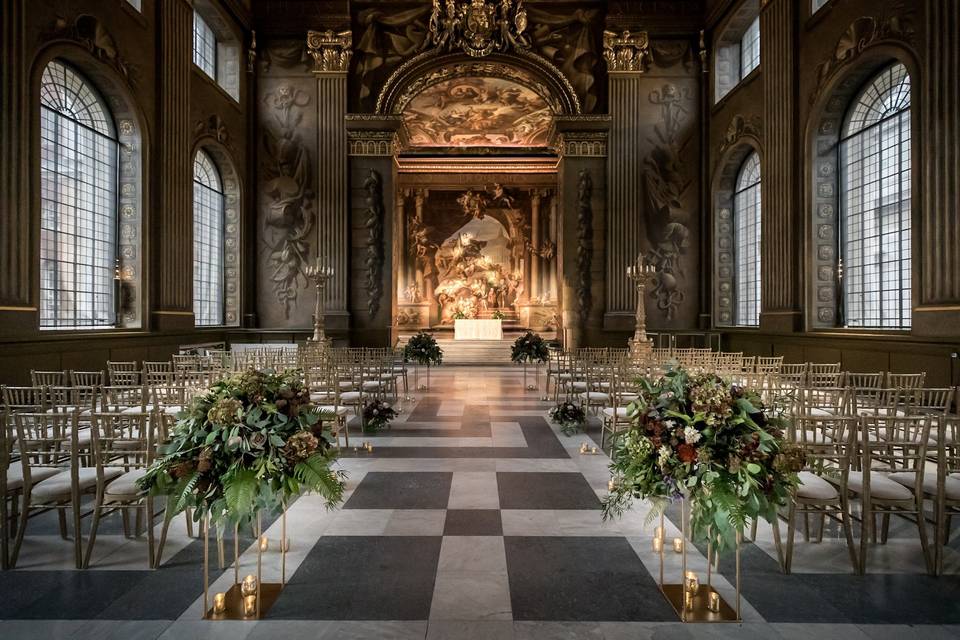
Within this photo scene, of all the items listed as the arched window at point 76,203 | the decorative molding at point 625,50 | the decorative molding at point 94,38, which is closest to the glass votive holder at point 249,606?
the arched window at point 76,203

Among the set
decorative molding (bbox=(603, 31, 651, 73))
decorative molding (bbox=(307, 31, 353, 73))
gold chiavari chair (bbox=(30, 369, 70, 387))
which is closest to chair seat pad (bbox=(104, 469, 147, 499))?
gold chiavari chair (bbox=(30, 369, 70, 387))

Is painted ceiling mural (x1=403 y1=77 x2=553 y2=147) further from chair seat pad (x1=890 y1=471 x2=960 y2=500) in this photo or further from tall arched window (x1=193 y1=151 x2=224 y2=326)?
chair seat pad (x1=890 y1=471 x2=960 y2=500)

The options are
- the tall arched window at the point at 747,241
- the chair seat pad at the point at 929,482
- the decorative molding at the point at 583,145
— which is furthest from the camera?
the decorative molding at the point at 583,145

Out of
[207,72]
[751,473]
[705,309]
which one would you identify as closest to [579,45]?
[705,309]

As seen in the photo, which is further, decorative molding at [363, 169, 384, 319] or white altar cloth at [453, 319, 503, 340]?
white altar cloth at [453, 319, 503, 340]

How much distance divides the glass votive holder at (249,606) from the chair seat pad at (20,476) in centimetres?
Answer: 219

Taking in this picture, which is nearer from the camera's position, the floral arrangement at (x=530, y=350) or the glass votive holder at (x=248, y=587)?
the glass votive holder at (x=248, y=587)

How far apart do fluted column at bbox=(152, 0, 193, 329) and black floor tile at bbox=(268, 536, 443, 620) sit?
13.1m

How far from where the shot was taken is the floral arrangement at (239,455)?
3.12 m

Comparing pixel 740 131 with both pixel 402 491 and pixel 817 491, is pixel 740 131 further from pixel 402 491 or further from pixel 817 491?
pixel 402 491

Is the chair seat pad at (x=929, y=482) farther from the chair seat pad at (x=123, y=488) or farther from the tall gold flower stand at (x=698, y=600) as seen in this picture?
the chair seat pad at (x=123, y=488)

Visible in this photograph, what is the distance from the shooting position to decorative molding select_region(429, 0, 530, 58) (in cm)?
2058

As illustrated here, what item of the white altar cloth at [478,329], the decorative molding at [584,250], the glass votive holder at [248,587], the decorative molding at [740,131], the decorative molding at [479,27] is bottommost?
the glass votive holder at [248,587]

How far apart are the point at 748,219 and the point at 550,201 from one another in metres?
12.1
